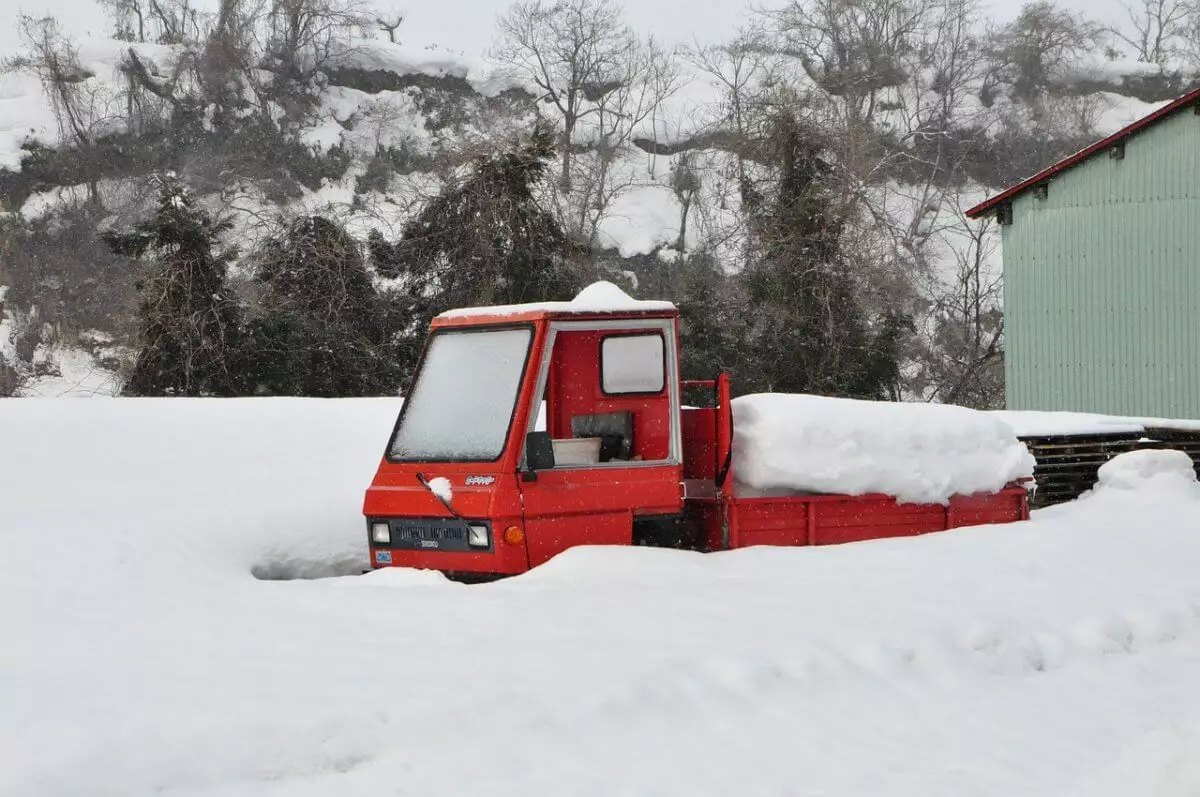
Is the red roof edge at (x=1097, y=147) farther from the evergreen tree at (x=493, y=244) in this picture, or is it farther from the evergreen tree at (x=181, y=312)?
the evergreen tree at (x=181, y=312)

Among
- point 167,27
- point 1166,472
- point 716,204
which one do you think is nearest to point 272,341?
point 1166,472

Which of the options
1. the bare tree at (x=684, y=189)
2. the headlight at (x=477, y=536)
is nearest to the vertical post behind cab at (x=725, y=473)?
the headlight at (x=477, y=536)

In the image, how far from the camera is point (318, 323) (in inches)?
895

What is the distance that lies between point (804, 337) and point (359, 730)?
2086cm

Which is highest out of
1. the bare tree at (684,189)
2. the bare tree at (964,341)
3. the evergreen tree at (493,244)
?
the bare tree at (684,189)

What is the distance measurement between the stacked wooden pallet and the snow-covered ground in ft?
6.98

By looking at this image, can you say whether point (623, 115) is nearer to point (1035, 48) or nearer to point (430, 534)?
point (1035, 48)

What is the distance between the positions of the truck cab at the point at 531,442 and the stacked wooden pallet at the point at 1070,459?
4959mm

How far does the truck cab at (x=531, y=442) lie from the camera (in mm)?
7625

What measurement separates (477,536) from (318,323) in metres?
15.9

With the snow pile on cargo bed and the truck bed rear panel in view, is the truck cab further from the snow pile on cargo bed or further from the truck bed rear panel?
the snow pile on cargo bed

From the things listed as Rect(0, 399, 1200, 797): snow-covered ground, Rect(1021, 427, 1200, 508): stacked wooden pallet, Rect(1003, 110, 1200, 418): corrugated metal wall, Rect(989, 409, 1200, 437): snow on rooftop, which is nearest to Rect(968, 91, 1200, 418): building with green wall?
Rect(1003, 110, 1200, 418): corrugated metal wall

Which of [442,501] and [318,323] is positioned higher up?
[318,323]

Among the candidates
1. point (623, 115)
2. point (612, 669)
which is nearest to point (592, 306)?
point (612, 669)
